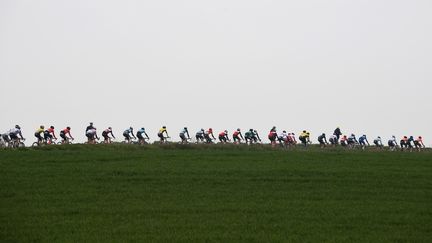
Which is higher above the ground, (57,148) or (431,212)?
(57,148)

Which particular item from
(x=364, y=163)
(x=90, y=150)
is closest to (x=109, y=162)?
(x=90, y=150)

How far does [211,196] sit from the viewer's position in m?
38.4

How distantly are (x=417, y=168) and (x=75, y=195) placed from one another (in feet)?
64.4

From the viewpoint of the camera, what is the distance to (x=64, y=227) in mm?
32781

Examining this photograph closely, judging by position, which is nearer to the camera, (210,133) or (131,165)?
(131,165)

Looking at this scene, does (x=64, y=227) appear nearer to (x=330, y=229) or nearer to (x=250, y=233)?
(x=250, y=233)

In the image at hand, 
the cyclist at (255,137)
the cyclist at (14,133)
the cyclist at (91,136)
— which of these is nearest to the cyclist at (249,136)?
the cyclist at (255,137)

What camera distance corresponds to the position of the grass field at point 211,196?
3234 centimetres

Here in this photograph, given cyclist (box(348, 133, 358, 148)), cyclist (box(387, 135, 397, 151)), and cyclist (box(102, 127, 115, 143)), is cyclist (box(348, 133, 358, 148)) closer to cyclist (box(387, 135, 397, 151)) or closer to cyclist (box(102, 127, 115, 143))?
cyclist (box(387, 135, 397, 151))

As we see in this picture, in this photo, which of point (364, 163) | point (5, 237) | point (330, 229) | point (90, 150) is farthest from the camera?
point (90, 150)

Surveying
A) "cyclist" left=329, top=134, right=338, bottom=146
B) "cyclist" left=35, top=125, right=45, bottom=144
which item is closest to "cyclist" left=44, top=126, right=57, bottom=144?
"cyclist" left=35, top=125, right=45, bottom=144

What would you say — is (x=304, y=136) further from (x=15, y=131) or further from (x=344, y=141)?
(x=15, y=131)

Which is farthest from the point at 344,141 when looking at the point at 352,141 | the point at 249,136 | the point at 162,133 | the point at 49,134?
the point at 49,134

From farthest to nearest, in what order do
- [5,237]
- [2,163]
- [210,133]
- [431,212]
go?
1. [210,133]
2. [2,163]
3. [431,212]
4. [5,237]
